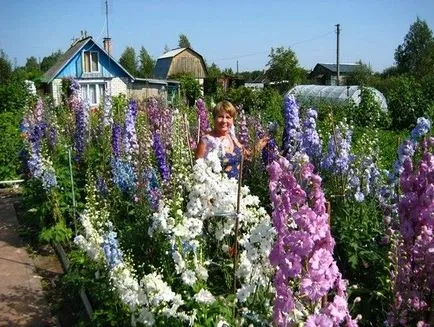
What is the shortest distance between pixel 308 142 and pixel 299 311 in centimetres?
270

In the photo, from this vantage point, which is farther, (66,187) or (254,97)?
(254,97)

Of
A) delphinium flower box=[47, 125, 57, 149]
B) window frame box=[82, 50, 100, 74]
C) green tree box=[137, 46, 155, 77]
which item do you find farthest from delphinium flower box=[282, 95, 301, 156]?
green tree box=[137, 46, 155, 77]

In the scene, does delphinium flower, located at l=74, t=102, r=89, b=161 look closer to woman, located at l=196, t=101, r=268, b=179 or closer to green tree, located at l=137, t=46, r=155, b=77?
woman, located at l=196, t=101, r=268, b=179

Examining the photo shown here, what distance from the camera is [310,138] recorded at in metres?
4.44

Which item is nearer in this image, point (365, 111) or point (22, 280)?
point (22, 280)

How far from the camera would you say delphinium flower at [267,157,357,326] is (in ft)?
5.64

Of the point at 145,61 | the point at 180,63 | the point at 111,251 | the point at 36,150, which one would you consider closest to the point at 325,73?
the point at 180,63

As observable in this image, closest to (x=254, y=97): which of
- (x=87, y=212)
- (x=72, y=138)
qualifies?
(x=72, y=138)

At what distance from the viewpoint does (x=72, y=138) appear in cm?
707

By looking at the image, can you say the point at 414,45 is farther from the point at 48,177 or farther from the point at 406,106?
the point at 48,177

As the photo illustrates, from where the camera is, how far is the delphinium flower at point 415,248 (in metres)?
2.01

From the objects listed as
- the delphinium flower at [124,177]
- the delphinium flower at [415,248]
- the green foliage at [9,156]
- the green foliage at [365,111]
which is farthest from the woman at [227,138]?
the green foliage at [365,111]

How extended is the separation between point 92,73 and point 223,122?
1025 inches

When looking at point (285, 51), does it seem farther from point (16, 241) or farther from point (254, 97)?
point (16, 241)
